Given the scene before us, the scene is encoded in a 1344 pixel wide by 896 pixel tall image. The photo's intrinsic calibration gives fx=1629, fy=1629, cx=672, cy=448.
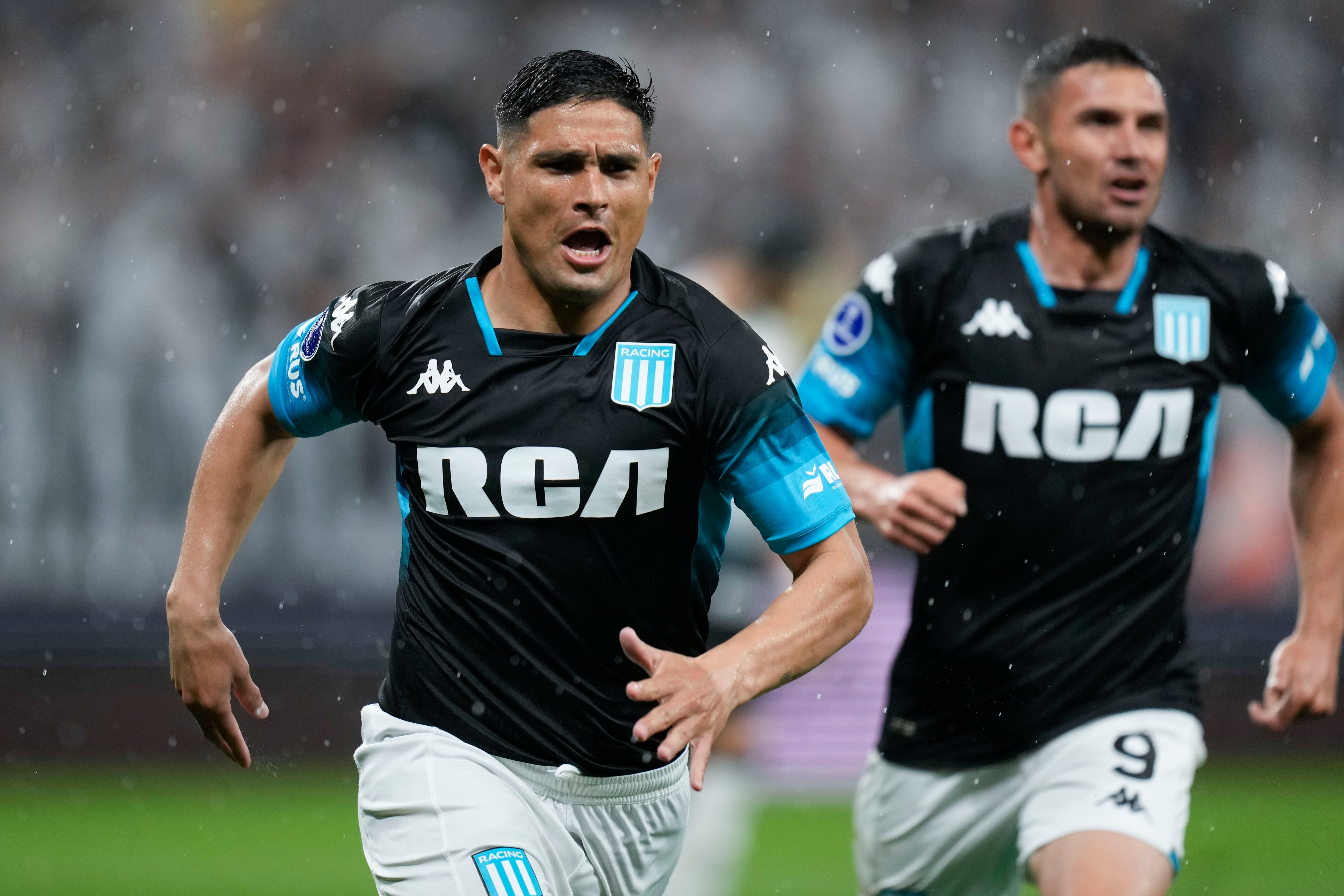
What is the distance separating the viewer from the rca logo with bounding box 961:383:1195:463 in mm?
4477

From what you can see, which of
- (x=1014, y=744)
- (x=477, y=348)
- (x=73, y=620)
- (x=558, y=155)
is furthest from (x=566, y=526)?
(x=73, y=620)

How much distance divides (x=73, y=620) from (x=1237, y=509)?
22.1 feet

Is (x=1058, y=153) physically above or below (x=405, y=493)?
above

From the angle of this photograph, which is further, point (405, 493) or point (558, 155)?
point (405, 493)

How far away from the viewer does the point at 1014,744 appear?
14.5 feet

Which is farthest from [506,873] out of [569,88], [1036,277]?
[1036,277]

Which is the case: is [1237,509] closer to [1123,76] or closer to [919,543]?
[1123,76]

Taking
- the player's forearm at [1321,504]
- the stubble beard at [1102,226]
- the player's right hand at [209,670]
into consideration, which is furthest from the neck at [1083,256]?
the player's right hand at [209,670]

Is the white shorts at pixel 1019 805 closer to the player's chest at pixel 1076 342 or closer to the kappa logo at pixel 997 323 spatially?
the player's chest at pixel 1076 342

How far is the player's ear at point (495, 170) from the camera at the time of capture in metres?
3.60

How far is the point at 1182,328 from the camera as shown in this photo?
4547 mm

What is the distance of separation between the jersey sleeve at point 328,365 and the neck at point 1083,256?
2021 millimetres

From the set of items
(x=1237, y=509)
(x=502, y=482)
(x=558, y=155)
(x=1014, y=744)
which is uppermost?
(x=558, y=155)

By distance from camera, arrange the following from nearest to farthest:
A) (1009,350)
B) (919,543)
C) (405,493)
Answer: (405,493) < (919,543) < (1009,350)
